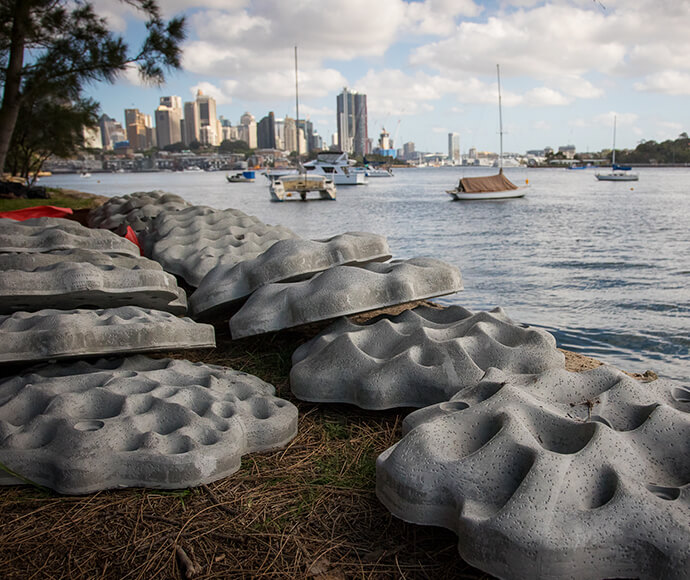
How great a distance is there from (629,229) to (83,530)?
22.3 metres

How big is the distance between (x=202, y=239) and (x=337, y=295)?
8.45 feet

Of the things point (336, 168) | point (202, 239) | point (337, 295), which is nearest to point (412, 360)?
point (337, 295)

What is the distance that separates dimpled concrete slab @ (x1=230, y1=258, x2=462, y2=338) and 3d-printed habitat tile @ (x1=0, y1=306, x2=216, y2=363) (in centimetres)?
36

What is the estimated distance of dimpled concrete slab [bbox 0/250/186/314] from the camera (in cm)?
327

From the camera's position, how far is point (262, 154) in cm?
12444

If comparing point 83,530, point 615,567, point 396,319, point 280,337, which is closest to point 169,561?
point 83,530

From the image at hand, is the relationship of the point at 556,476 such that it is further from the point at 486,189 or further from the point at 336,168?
the point at 336,168

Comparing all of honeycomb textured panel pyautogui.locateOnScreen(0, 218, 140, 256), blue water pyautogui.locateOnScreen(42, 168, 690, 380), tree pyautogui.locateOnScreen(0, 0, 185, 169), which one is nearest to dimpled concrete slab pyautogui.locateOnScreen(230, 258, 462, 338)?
honeycomb textured panel pyautogui.locateOnScreen(0, 218, 140, 256)

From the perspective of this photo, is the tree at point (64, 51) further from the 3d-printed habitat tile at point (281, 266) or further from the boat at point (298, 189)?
the boat at point (298, 189)

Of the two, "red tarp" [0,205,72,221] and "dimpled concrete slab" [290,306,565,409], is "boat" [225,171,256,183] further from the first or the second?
"dimpled concrete slab" [290,306,565,409]

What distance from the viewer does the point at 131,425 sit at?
240 cm

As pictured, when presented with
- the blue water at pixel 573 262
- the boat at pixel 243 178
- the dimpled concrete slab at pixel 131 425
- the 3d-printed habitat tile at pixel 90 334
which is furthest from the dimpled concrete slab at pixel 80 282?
the boat at pixel 243 178

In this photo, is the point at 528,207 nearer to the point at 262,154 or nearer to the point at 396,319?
the point at 396,319

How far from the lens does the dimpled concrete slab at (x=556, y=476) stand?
1.68 m
